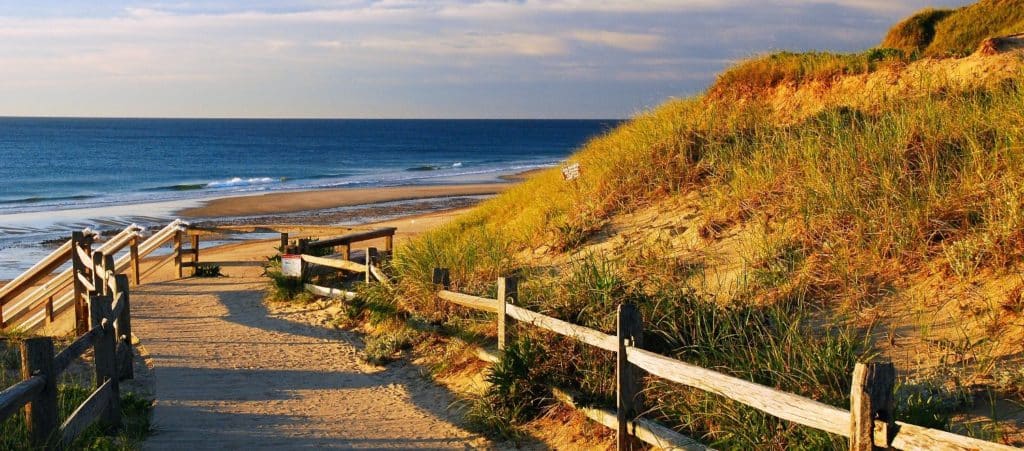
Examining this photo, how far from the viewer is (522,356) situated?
8.00m

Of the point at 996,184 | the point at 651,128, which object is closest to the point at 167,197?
the point at 651,128

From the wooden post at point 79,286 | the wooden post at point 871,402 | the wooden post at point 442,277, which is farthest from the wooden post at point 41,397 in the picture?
the wooden post at point 79,286

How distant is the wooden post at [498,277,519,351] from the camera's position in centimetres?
864

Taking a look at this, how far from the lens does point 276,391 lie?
9414 millimetres

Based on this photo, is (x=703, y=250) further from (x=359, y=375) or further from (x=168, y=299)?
(x=168, y=299)

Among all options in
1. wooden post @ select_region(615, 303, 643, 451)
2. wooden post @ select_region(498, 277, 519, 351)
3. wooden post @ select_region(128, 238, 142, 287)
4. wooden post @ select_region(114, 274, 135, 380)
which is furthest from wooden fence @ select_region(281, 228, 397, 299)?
wooden post @ select_region(615, 303, 643, 451)

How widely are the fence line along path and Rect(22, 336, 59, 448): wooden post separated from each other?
5.25ft

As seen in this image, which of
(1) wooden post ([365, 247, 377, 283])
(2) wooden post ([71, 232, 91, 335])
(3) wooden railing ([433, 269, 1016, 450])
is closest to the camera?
(3) wooden railing ([433, 269, 1016, 450])

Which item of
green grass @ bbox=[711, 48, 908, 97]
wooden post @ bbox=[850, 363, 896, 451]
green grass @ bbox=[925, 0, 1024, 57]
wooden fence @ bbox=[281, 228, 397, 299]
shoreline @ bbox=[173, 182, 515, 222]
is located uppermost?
green grass @ bbox=[925, 0, 1024, 57]

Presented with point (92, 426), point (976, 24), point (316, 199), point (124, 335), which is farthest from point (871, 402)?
point (316, 199)

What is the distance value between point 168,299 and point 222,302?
1203 mm

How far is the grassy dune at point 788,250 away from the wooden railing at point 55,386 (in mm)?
3274

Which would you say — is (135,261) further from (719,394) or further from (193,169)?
(193,169)

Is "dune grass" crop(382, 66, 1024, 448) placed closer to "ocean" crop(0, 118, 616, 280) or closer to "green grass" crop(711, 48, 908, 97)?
"green grass" crop(711, 48, 908, 97)
